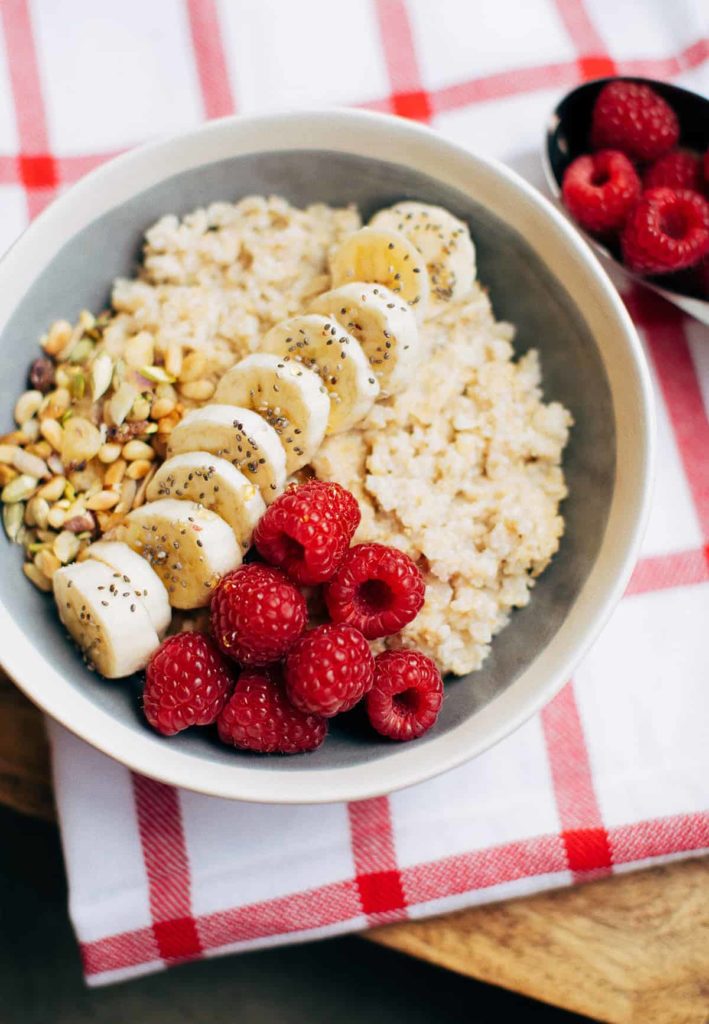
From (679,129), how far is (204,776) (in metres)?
1.20

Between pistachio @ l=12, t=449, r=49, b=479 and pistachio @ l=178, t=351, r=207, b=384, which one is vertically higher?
pistachio @ l=178, t=351, r=207, b=384

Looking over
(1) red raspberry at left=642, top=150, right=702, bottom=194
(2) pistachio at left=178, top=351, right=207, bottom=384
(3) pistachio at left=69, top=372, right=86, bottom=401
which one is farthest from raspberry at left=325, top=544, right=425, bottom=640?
(1) red raspberry at left=642, top=150, right=702, bottom=194

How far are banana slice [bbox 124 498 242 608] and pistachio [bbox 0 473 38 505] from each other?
14 centimetres

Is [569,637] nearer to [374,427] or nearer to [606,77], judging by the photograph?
[374,427]

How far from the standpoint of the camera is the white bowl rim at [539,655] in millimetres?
1083

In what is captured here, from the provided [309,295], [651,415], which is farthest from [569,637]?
[309,295]

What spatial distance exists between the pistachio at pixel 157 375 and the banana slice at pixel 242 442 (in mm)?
71

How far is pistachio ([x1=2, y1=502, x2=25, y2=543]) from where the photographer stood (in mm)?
1208

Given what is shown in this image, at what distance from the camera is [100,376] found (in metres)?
1.21

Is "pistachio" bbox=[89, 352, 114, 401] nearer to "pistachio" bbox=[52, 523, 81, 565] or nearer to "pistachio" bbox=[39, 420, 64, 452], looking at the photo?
"pistachio" bbox=[39, 420, 64, 452]

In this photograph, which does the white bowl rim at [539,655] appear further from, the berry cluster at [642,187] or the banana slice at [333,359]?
the banana slice at [333,359]

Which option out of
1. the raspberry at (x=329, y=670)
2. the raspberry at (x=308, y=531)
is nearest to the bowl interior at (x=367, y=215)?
the raspberry at (x=329, y=670)

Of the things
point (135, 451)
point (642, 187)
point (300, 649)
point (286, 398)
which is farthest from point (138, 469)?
point (642, 187)

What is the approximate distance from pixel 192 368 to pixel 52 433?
21 centimetres
